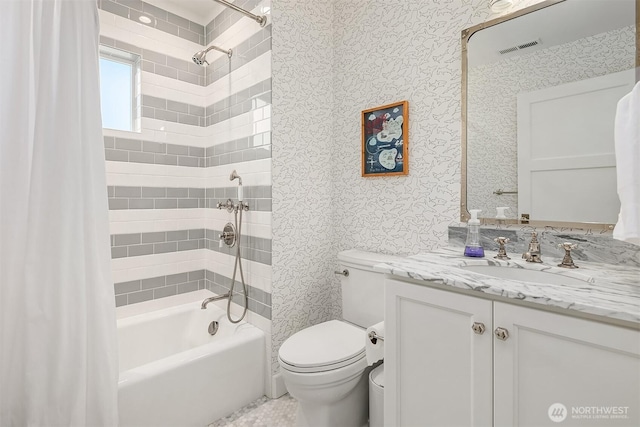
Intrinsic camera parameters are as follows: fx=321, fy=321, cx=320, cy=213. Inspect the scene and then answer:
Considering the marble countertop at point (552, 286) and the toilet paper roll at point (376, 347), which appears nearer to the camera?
the marble countertop at point (552, 286)

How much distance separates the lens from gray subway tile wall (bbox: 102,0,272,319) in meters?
1.97

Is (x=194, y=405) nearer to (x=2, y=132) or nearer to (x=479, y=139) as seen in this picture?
(x=2, y=132)

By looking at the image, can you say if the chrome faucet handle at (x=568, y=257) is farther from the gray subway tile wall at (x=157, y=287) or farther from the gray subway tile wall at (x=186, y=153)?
the gray subway tile wall at (x=157, y=287)

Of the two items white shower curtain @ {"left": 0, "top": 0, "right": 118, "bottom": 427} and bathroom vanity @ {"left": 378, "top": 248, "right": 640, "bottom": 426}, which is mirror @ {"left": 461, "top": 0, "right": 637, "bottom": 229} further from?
white shower curtain @ {"left": 0, "top": 0, "right": 118, "bottom": 427}

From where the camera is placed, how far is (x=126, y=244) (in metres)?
2.13

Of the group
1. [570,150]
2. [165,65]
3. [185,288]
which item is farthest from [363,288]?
[165,65]

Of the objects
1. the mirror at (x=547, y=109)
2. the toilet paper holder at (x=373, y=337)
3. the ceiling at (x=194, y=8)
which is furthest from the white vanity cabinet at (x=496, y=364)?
the ceiling at (x=194, y=8)

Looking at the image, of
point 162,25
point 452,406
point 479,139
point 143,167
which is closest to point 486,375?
point 452,406

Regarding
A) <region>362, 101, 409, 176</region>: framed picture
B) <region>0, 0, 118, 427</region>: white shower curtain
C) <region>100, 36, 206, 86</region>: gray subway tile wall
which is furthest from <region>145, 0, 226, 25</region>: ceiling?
<region>362, 101, 409, 176</region>: framed picture

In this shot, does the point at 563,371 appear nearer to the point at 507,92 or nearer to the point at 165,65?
the point at 507,92

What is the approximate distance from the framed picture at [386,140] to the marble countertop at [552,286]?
66cm

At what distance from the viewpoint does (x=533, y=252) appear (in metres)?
1.28

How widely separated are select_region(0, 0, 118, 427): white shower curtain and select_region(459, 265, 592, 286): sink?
1450 mm

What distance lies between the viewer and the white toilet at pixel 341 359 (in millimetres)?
1433
